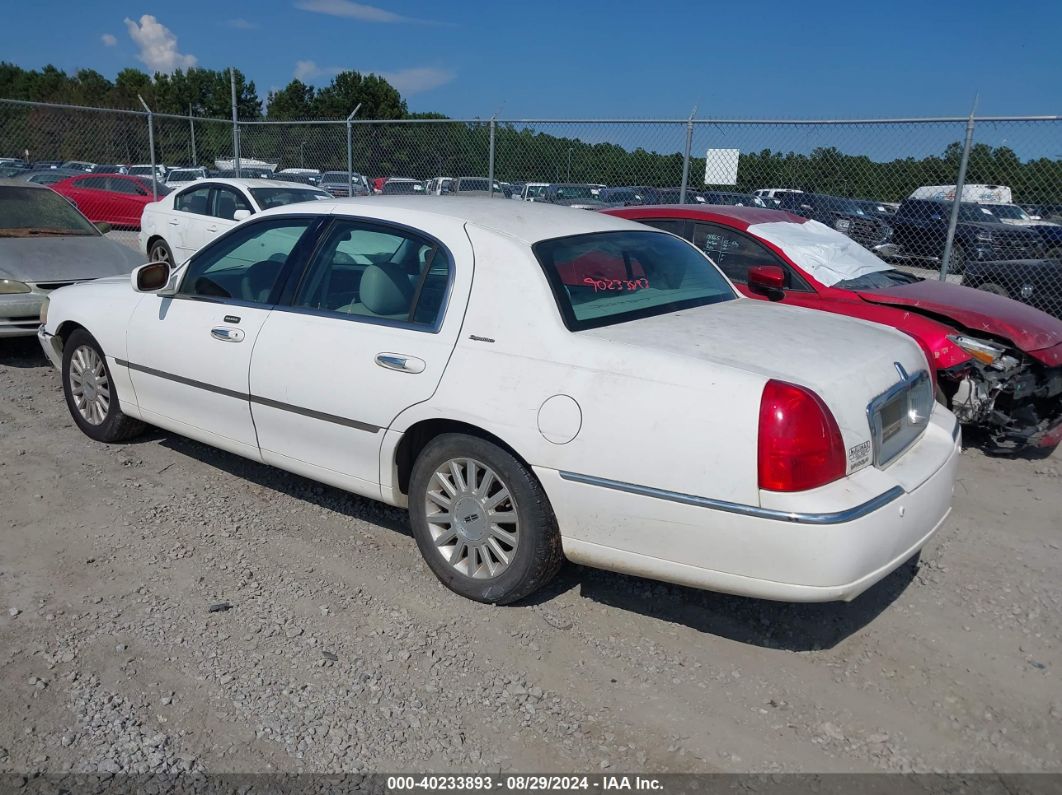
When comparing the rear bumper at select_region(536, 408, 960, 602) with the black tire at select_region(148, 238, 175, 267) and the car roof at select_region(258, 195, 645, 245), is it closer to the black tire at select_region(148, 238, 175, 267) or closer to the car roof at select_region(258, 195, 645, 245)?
the car roof at select_region(258, 195, 645, 245)

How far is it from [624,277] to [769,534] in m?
1.51

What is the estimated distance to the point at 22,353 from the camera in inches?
311

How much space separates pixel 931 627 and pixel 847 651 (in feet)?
1.54

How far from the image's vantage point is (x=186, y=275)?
4773 mm

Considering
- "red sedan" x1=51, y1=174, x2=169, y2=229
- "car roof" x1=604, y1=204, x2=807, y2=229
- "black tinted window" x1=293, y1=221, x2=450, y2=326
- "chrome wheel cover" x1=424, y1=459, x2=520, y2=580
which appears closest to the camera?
"chrome wheel cover" x1=424, y1=459, x2=520, y2=580

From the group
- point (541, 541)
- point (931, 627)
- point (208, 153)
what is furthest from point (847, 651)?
point (208, 153)

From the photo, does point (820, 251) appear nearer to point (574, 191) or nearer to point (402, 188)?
point (574, 191)

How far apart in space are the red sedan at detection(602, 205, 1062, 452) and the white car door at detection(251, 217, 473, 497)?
2.49 m

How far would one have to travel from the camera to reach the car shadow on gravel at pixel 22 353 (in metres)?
7.50

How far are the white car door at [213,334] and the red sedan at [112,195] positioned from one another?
58.1ft

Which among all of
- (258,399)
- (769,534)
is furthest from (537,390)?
(258,399)

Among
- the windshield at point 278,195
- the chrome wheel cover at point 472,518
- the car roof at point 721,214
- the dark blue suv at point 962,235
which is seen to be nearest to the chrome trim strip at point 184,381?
the chrome wheel cover at point 472,518

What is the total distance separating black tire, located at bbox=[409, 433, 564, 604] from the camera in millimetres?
3406

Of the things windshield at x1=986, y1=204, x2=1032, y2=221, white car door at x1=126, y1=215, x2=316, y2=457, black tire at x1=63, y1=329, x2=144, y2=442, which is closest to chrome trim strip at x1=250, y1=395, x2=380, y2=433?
white car door at x1=126, y1=215, x2=316, y2=457
